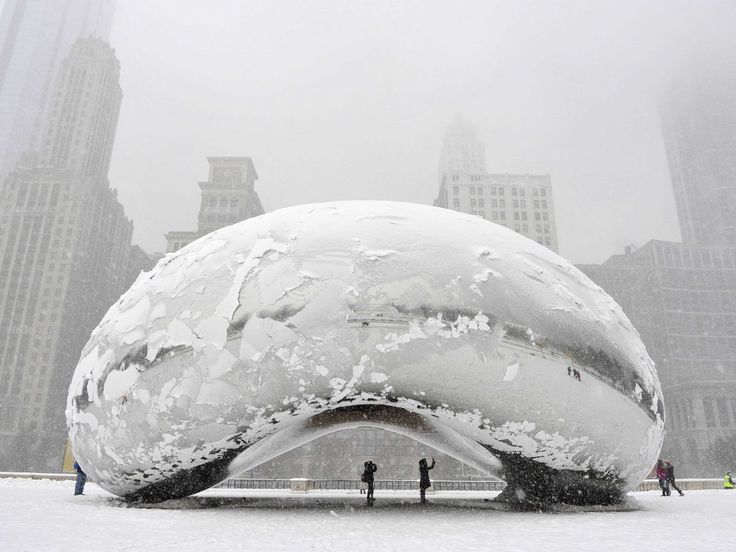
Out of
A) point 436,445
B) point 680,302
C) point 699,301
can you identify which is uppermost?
point 699,301

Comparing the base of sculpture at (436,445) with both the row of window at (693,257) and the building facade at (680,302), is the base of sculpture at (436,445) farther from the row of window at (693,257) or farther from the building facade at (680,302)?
the row of window at (693,257)

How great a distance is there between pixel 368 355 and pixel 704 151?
189m

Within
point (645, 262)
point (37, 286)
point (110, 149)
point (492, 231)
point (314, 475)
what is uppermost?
point (110, 149)

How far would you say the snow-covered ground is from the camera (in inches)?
167

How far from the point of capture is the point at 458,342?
635cm

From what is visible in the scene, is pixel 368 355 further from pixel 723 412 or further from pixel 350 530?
pixel 723 412

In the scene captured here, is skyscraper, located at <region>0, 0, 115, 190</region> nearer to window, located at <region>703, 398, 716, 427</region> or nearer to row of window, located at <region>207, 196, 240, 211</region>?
row of window, located at <region>207, 196, 240, 211</region>

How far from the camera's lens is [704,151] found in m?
165

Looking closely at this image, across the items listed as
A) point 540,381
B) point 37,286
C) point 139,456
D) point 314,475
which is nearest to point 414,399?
point 540,381

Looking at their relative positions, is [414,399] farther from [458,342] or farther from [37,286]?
[37,286]

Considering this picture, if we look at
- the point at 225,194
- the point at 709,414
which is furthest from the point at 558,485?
the point at 225,194

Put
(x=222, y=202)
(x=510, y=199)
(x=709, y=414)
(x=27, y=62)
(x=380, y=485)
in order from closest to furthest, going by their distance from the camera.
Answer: (x=380, y=485)
(x=709, y=414)
(x=222, y=202)
(x=510, y=199)
(x=27, y=62)

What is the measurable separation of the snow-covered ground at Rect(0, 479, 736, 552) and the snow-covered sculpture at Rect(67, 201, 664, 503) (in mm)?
752

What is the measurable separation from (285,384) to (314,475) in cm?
6103
